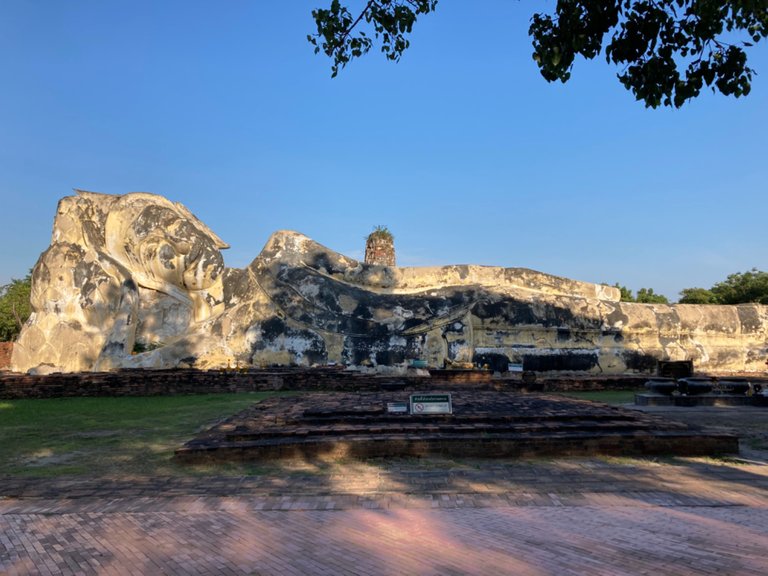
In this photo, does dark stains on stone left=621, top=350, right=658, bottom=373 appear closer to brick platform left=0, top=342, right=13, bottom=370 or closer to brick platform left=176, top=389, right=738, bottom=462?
brick platform left=176, top=389, right=738, bottom=462

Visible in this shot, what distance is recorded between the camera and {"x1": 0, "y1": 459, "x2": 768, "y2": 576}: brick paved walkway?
10.4ft

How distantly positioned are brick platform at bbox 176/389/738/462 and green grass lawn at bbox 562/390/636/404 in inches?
140

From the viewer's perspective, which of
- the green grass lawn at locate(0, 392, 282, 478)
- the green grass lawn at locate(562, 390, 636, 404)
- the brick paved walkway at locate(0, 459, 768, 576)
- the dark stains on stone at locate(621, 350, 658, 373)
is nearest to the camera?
the brick paved walkway at locate(0, 459, 768, 576)

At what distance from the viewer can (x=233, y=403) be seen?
10406mm

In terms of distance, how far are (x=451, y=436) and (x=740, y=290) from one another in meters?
34.7

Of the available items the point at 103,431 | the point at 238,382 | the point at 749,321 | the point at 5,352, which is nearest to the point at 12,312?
the point at 5,352

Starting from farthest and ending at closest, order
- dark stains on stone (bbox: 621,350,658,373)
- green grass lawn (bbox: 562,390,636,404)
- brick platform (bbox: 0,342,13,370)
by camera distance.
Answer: brick platform (bbox: 0,342,13,370) → dark stains on stone (bbox: 621,350,658,373) → green grass lawn (bbox: 562,390,636,404)

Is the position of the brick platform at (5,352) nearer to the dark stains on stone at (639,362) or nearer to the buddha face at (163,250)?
the buddha face at (163,250)

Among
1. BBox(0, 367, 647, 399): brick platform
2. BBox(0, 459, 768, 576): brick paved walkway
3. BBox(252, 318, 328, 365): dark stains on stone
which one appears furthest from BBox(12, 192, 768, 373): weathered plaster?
BBox(0, 459, 768, 576): brick paved walkway

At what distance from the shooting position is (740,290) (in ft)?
114

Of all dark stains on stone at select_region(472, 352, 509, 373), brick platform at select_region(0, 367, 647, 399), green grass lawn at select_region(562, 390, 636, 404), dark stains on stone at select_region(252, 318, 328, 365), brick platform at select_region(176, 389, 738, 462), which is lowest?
brick platform at select_region(176, 389, 738, 462)

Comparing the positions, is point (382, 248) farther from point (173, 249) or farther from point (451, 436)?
point (451, 436)

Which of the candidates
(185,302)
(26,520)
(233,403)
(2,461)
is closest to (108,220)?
(185,302)

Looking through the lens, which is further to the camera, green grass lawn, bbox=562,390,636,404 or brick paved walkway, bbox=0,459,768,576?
green grass lawn, bbox=562,390,636,404
